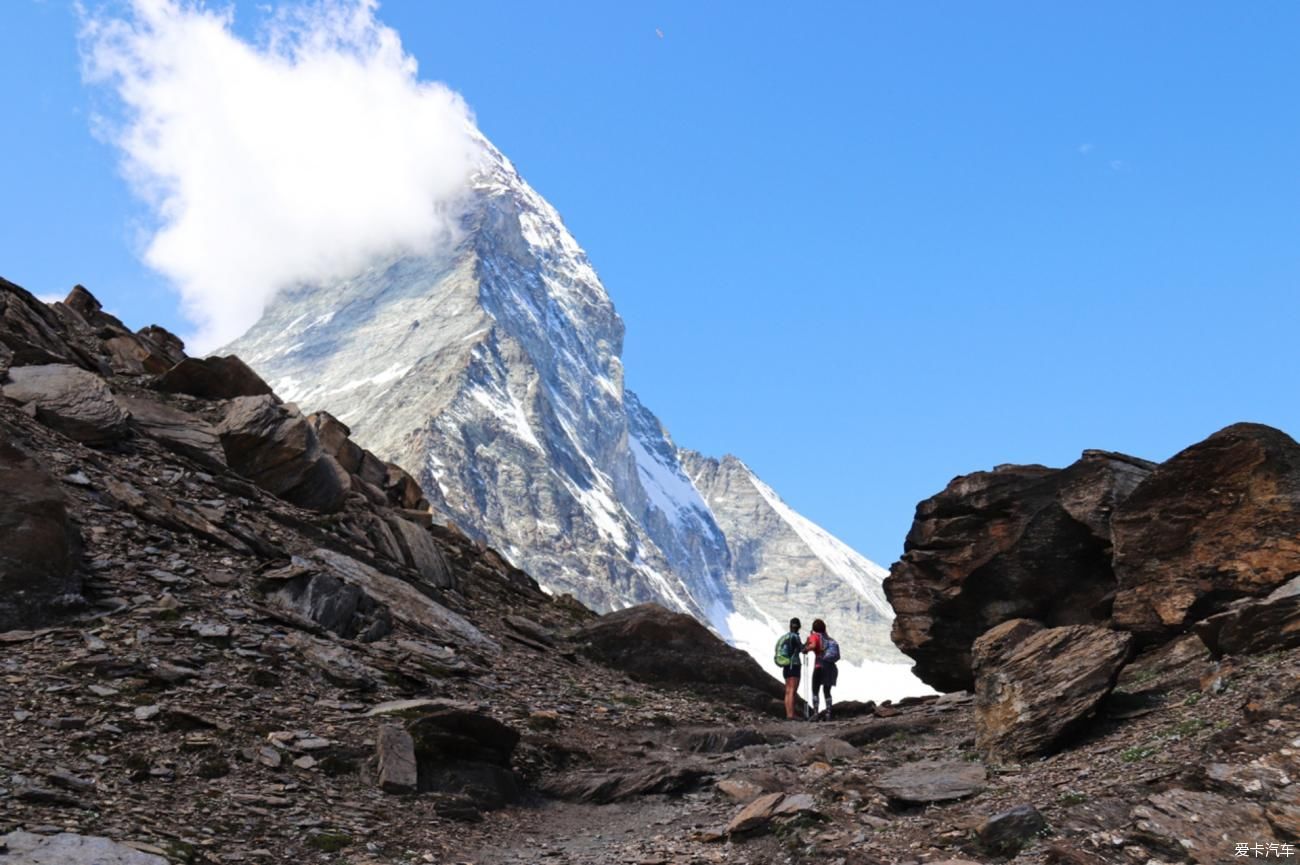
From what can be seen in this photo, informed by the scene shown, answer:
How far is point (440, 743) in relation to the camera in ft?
57.2

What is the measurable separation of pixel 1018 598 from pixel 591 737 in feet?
46.7

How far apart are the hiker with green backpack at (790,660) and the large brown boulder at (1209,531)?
8275mm

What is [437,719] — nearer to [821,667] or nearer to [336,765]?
[336,765]

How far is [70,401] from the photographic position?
974 inches

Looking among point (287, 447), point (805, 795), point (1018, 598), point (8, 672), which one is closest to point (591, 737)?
point (805, 795)

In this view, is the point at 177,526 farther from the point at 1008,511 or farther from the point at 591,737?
the point at 1008,511

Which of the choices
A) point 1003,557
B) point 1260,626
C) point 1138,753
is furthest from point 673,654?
point 1138,753

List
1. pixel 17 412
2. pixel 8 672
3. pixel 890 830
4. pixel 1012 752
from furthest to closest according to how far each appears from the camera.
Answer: pixel 17 412 < pixel 1012 752 < pixel 8 672 < pixel 890 830

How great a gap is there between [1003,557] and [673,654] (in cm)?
950

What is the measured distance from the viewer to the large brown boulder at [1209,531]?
21234 millimetres

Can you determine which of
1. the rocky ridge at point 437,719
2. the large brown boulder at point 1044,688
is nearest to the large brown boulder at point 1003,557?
the rocky ridge at point 437,719

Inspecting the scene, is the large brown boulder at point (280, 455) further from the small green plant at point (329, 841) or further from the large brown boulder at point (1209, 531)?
the large brown boulder at point (1209, 531)

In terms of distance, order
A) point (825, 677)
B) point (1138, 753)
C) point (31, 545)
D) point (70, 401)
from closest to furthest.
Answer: point (1138, 753) → point (31, 545) → point (70, 401) → point (825, 677)

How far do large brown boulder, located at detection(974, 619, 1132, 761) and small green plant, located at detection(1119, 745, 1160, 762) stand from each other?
152 centimetres
